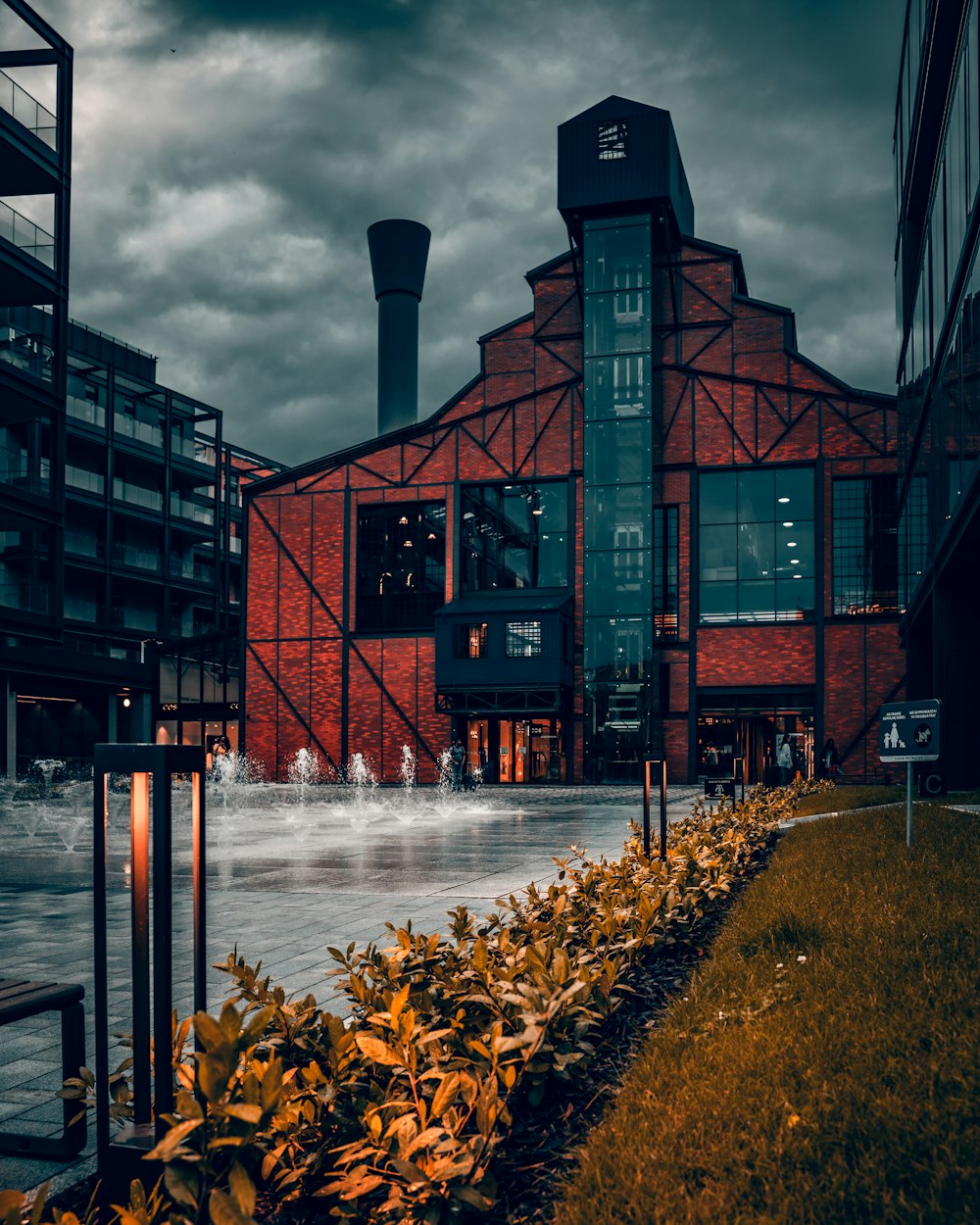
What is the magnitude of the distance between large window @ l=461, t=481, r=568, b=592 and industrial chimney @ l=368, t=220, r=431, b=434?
14.5 meters

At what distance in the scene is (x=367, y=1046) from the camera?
3.10 meters

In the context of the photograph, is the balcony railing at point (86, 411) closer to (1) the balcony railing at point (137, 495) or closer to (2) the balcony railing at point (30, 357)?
(1) the balcony railing at point (137, 495)

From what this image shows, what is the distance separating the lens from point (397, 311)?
52.9 meters

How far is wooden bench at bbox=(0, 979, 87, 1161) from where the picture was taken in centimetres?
355

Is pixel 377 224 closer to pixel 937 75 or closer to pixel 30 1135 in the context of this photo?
pixel 937 75

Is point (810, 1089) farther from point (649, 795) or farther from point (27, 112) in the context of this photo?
point (27, 112)

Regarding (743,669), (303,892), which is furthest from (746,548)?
(303,892)

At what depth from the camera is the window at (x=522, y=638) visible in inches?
1433

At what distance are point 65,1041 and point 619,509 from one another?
34.0 meters

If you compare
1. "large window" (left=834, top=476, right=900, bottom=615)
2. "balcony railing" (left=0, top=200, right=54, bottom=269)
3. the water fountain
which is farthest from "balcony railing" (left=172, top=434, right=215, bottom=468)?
"large window" (left=834, top=476, right=900, bottom=615)

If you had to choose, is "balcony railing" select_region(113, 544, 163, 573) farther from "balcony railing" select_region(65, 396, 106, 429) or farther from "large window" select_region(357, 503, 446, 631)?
"large window" select_region(357, 503, 446, 631)

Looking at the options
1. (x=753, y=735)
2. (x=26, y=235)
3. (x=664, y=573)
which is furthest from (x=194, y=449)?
(x=753, y=735)

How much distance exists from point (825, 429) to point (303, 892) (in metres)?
30.3

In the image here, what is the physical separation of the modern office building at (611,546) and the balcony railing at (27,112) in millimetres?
15793
